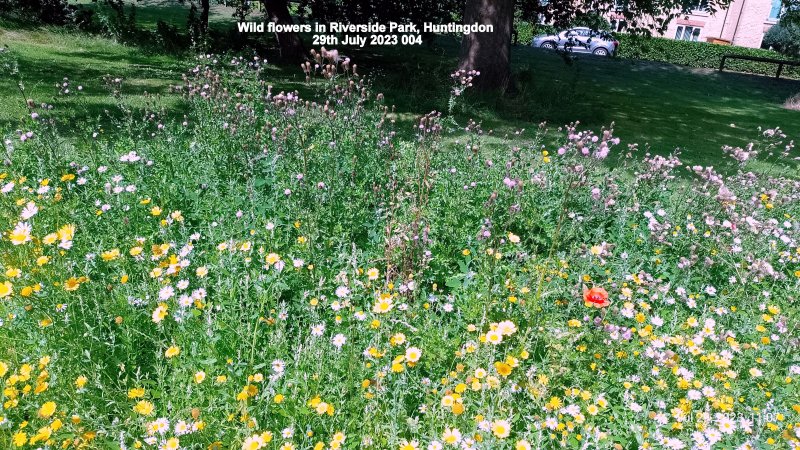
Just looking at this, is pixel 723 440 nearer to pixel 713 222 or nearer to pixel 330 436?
pixel 330 436

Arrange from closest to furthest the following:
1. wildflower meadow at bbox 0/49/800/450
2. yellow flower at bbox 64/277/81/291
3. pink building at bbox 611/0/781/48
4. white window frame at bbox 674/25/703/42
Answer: wildflower meadow at bbox 0/49/800/450 → yellow flower at bbox 64/277/81/291 → pink building at bbox 611/0/781/48 → white window frame at bbox 674/25/703/42

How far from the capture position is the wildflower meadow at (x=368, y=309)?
7.00 ft

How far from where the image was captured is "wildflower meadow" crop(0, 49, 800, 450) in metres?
2.13

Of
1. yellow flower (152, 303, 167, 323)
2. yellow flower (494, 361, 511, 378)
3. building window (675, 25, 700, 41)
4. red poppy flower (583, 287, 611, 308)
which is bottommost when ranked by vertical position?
yellow flower (494, 361, 511, 378)

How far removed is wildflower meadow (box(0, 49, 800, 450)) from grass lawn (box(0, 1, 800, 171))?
10.4ft

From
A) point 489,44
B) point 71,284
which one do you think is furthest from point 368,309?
point 489,44

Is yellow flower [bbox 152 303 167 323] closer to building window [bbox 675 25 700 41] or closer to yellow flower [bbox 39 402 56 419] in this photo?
yellow flower [bbox 39 402 56 419]

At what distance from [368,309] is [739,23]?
150ft

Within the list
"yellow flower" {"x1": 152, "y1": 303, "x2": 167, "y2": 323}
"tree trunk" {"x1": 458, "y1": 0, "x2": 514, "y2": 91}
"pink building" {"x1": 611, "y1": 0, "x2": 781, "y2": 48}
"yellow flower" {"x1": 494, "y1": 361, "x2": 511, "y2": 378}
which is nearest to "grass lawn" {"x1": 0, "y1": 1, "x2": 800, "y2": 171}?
"tree trunk" {"x1": 458, "y1": 0, "x2": 514, "y2": 91}

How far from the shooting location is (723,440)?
2.29 m

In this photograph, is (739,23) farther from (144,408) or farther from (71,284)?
(144,408)

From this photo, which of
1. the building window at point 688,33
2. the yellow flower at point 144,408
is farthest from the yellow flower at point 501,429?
the building window at point 688,33

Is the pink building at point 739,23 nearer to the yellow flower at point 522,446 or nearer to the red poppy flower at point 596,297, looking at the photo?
the red poppy flower at point 596,297

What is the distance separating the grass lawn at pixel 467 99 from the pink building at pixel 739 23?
84.3 ft
